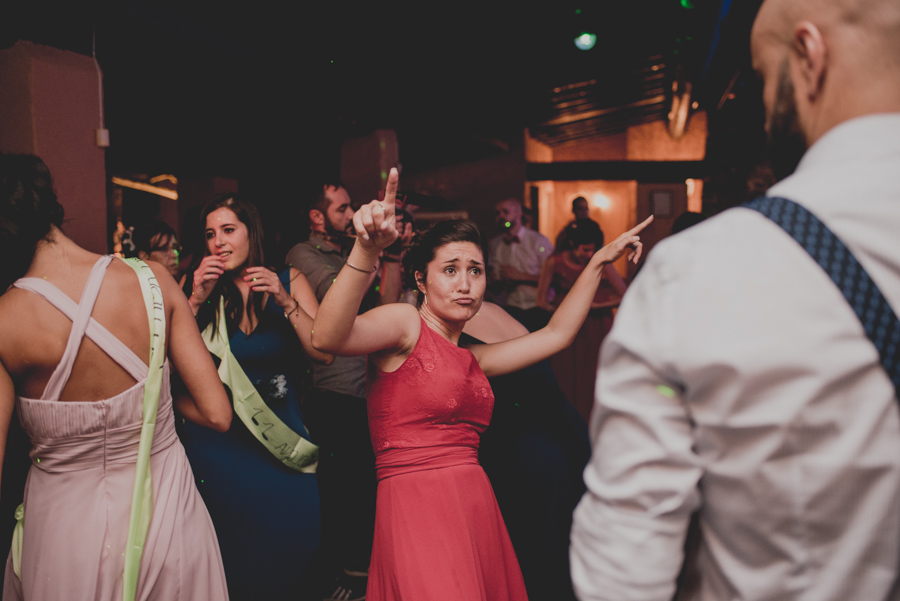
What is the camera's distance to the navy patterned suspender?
57 cm

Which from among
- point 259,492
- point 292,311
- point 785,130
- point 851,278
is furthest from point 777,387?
point 259,492

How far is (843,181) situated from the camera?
610 mm

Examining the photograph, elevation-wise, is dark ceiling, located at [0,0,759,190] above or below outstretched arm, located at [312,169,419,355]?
above

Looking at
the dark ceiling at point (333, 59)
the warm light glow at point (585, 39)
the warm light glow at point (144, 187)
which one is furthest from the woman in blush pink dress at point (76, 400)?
the warm light glow at point (144, 187)

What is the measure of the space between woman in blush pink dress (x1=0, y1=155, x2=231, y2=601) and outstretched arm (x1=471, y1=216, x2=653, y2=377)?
92 centimetres

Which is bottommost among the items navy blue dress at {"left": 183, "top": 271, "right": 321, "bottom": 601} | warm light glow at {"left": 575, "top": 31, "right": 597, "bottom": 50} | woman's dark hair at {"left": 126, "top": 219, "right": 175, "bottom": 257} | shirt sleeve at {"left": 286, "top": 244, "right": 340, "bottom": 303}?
navy blue dress at {"left": 183, "top": 271, "right": 321, "bottom": 601}

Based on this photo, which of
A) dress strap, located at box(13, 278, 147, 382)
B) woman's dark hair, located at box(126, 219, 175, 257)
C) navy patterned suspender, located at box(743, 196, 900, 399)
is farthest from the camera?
woman's dark hair, located at box(126, 219, 175, 257)

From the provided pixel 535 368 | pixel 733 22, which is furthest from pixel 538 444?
pixel 733 22

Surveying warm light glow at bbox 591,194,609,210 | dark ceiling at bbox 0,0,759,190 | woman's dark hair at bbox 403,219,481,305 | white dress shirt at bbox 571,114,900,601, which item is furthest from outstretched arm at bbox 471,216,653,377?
warm light glow at bbox 591,194,609,210

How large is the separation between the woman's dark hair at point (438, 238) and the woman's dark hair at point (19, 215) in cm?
96

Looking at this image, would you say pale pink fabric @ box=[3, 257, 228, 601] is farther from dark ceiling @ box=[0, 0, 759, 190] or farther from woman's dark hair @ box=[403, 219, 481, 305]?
dark ceiling @ box=[0, 0, 759, 190]

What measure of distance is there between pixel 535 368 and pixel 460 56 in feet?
11.8

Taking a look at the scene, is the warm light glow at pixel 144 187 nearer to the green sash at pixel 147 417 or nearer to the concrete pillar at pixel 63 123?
the concrete pillar at pixel 63 123

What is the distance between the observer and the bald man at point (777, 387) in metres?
0.58
